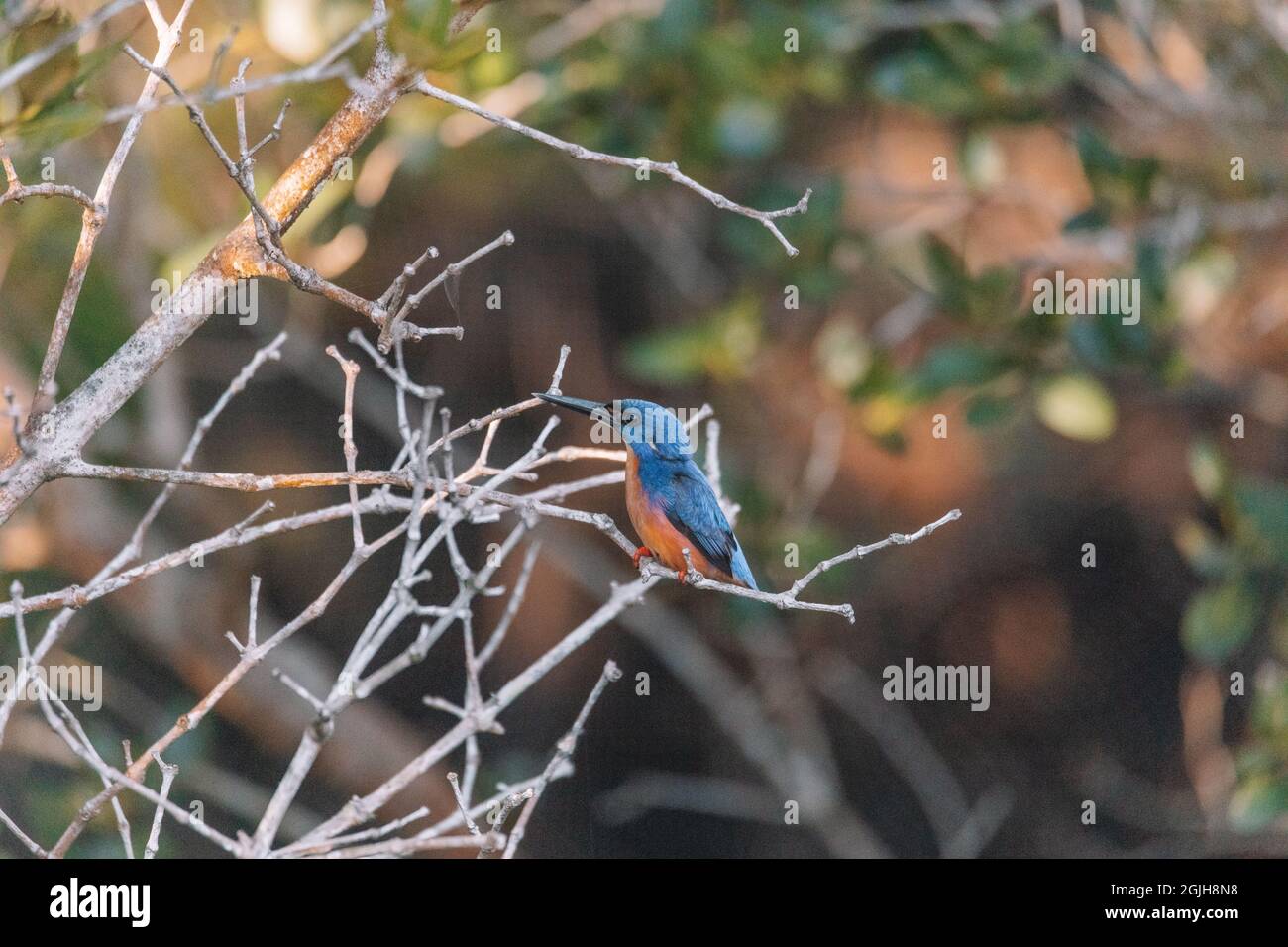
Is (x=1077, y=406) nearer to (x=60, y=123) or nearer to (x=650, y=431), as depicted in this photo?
(x=650, y=431)

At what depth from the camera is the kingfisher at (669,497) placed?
10.8 feet

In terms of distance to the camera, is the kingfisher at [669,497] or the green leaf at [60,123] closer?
the green leaf at [60,123]

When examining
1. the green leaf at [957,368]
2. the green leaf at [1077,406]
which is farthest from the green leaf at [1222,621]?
the green leaf at [957,368]

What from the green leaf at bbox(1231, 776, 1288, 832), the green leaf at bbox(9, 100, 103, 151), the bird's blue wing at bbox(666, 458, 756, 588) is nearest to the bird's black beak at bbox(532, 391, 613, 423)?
the bird's blue wing at bbox(666, 458, 756, 588)

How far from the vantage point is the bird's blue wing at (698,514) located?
338cm

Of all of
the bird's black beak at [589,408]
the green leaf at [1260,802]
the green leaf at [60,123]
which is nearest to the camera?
the green leaf at [60,123]

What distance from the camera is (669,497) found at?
3385mm

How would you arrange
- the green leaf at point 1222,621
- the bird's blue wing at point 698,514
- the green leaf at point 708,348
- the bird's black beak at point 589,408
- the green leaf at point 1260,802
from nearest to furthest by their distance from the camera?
the bird's black beak at point 589,408, the bird's blue wing at point 698,514, the green leaf at point 1260,802, the green leaf at point 1222,621, the green leaf at point 708,348

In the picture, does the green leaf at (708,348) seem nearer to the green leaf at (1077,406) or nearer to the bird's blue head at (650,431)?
the bird's blue head at (650,431)

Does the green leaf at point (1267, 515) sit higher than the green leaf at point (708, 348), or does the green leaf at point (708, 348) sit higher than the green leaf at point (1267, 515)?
the green leaf at point (708, 348)

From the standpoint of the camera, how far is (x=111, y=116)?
1.61 meters

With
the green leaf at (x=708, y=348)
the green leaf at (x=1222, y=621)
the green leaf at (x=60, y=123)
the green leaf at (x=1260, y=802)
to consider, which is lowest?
the green leaf at (x=1260, y=802)

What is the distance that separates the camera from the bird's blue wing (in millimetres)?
3385

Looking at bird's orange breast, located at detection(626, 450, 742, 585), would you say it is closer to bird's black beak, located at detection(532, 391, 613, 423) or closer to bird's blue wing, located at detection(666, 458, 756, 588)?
bird's blue wing, located at detection(666, 458, 756, 588)
